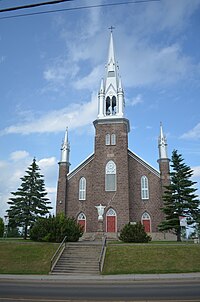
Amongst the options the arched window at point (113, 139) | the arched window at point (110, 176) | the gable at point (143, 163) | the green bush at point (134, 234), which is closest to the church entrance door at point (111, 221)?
the arched window at point (110, 176)

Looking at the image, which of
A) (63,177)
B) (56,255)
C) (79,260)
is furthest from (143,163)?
(56,255)

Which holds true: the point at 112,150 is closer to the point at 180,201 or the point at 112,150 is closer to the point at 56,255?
the point at 180,201

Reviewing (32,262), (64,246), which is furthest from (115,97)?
(32,262)

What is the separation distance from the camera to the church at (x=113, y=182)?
35656mm

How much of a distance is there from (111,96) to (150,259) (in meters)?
29.0

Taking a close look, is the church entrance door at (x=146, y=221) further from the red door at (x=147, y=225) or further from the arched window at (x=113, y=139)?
the arched window at (x=113, y=139)

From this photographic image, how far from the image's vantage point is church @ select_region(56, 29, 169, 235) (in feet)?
117

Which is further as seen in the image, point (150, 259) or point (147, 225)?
point (147, 225)

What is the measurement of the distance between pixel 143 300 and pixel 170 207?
2325 centimetres

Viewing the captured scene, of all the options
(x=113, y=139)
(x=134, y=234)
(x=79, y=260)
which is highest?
Answer: (x=113, y=139)

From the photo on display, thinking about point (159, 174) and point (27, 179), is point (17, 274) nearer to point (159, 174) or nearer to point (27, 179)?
point (27, 179)

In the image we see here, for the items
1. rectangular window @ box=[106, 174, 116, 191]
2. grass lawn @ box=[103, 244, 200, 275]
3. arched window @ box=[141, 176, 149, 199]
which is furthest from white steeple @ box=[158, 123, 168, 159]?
grass lawn @ box=[103, 244, 200, 275]

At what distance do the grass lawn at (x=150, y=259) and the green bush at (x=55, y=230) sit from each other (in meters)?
4.63

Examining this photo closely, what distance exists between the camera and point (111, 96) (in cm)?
4294
